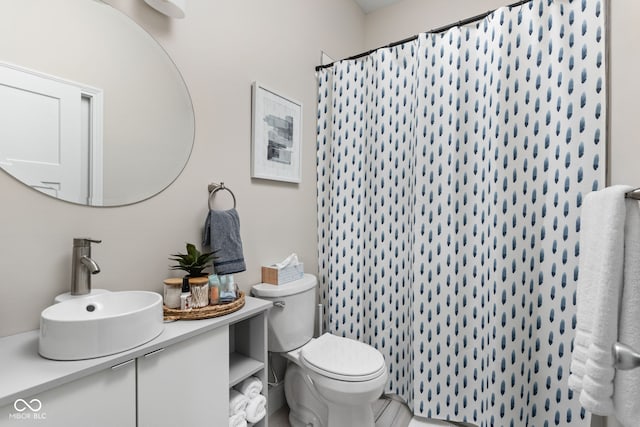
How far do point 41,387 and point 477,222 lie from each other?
1.69 meters

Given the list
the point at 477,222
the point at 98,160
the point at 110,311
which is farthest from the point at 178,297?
the point at 477,222

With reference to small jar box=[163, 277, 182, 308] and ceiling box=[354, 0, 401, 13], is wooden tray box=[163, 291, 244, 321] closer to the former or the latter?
small jar box=[163, 277, 182, 308]

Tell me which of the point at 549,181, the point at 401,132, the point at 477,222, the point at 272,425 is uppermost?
the point at 401,132

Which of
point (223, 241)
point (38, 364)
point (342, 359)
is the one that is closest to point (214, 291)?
point (223, 241)

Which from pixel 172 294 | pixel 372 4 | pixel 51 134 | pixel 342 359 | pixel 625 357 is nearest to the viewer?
pixel 625 357

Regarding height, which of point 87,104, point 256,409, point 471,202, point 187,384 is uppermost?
point 87,104

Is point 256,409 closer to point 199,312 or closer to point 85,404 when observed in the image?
point 199,312

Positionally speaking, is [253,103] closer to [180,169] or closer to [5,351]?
[180,169]

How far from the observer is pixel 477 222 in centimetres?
155

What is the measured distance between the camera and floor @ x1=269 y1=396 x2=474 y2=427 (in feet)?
5.47

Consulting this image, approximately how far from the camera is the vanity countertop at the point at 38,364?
0.66 metres

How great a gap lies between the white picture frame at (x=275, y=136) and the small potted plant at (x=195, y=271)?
564 millimetres

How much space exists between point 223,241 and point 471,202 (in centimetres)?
124

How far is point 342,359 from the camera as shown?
147 centimetres
